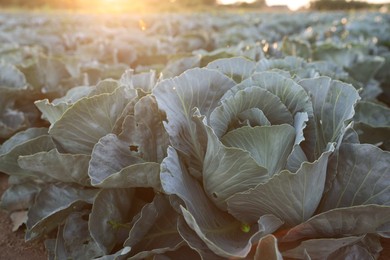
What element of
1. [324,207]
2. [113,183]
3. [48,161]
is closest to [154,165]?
[113,183]

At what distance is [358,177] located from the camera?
168 centimetres

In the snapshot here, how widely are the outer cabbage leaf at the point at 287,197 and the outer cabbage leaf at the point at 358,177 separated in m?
0.10

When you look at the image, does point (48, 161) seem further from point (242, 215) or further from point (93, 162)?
point (242, 215)

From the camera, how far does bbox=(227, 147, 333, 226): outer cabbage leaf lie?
4.87ft

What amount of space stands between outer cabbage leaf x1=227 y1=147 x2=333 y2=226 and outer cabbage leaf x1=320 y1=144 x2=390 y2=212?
103mm

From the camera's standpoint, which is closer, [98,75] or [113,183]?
[113,183]

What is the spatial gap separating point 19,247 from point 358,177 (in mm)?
1664

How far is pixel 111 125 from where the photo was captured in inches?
75.0

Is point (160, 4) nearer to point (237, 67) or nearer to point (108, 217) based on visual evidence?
point (237, 67)

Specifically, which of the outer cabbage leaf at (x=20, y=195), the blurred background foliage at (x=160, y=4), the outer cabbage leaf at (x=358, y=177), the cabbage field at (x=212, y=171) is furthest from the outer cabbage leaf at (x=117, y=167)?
the blurred background foliage at (x=160, y=4)

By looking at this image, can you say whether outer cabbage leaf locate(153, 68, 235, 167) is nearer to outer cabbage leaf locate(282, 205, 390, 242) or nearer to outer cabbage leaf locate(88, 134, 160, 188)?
outer cabbage leaf locate(88, 134, 160, 188)

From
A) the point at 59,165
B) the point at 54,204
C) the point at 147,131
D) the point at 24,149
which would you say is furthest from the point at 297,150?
the point at 24,149

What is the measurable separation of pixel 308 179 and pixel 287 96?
389 millimetres

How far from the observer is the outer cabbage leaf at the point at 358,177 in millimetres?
1639
